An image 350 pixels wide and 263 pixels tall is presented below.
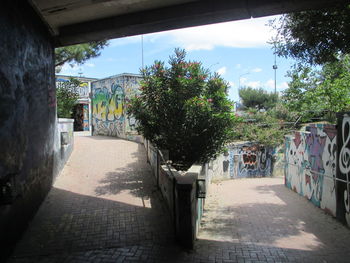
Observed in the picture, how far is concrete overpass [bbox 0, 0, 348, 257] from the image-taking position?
166 inches

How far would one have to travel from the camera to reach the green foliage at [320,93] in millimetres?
15328

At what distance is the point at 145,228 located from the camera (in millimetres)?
5180

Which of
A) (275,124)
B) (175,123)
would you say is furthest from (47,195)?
(275,124)

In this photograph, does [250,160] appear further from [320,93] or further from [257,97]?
[257,97]

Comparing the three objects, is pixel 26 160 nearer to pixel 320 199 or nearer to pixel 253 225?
pixel 253 225

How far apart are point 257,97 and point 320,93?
2738cm

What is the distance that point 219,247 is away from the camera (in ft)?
16.4

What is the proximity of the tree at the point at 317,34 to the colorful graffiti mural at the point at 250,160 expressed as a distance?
868cm

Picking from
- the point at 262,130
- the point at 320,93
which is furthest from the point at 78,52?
the point at 320,93

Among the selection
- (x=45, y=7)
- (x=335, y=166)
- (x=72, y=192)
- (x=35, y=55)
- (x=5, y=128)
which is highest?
(x=45, y=7)

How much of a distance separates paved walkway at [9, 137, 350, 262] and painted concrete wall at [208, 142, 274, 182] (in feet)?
19.5

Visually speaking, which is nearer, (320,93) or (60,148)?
(60,148)

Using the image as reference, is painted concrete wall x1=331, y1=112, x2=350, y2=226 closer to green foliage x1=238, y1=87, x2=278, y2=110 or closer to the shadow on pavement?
the shadow on pavement

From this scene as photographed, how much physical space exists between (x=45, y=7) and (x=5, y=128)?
8.80ft
